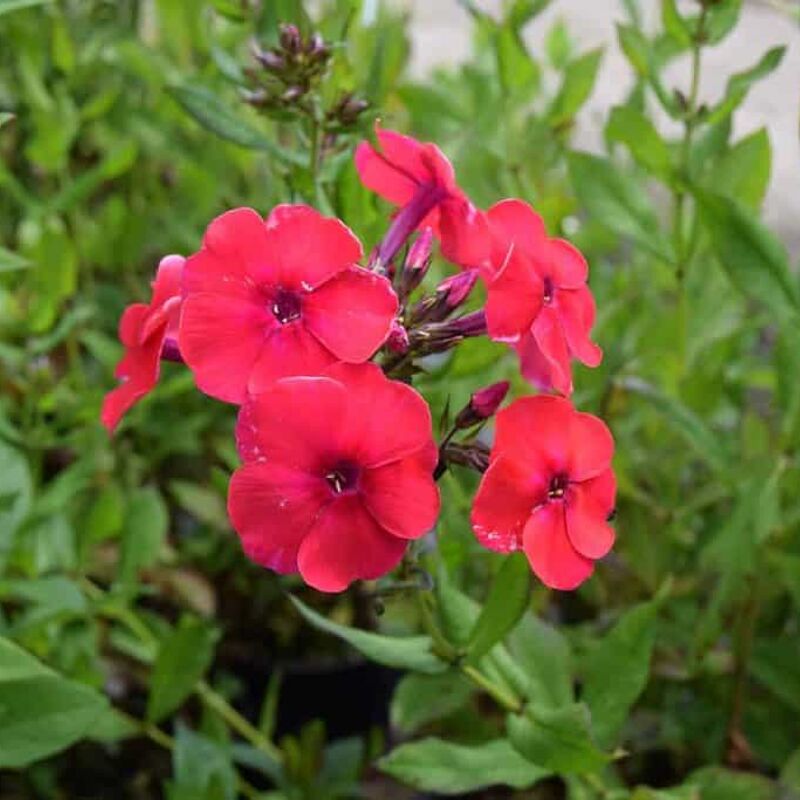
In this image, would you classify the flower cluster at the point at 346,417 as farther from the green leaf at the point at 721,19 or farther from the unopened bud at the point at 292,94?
the green leaf at the point at 721,19

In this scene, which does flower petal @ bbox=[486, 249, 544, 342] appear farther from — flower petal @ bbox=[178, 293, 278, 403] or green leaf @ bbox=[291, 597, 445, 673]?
green leaf @ bbox=[291, 597, 445, 673]

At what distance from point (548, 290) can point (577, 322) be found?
23 mm

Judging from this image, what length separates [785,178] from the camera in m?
1.85

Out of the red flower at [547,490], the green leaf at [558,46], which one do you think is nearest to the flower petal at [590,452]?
the red flower at [547,490]

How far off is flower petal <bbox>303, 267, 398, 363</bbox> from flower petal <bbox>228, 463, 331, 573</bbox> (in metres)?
0.05

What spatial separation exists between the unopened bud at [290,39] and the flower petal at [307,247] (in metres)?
0.19

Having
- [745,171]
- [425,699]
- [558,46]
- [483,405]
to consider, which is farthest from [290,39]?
[558,46]

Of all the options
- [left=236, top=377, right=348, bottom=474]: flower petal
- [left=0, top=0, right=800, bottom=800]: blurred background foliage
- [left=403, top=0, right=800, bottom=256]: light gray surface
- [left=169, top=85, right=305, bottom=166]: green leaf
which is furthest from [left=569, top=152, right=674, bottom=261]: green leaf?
[left=403, top=0, right=800, bottom=256]: light gray surface

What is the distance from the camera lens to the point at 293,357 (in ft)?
1.68

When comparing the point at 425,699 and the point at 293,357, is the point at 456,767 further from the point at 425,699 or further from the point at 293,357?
the point at 293,357

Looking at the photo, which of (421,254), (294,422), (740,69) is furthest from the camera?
(740,69)

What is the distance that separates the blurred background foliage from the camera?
775mm

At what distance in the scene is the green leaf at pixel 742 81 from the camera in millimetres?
825

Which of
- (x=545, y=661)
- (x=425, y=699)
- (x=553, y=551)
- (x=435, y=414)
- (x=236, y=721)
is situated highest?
(x=553, y=551)
